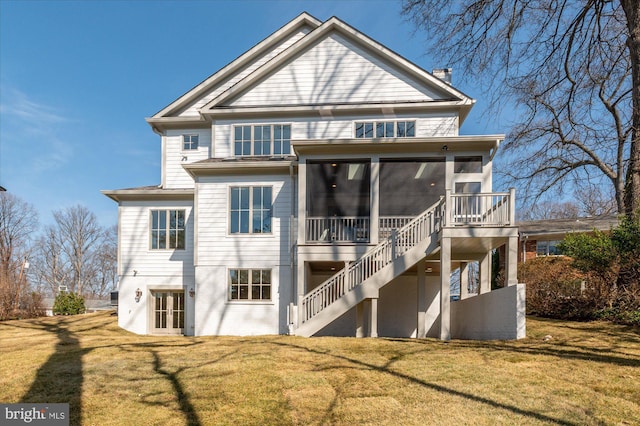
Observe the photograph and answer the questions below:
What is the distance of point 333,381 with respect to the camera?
5.94 m

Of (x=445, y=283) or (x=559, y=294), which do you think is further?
(x=559, y=294)

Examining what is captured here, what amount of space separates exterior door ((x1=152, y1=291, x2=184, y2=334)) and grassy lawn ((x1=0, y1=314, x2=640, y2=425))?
4673mm

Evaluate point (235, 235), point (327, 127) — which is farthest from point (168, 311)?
point (327, 127)

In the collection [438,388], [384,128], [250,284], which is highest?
[384,128]

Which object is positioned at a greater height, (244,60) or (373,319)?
(244,60)

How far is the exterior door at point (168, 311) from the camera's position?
46.5 feet

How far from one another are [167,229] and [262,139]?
494cm

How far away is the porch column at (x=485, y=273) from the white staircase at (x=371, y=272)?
2.92 m

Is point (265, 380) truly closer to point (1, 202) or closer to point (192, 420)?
point (192, 420)

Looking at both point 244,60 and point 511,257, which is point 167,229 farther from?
point 511,257

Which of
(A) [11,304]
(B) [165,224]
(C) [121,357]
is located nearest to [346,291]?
(C) [121,357]

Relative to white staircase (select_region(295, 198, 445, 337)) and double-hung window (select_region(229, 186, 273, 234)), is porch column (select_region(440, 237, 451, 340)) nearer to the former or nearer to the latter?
white staircase (select_region(295, 198, 445, 337))

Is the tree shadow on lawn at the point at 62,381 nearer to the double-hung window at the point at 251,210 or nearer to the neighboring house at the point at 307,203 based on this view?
the neighboring house at the point at 307,203

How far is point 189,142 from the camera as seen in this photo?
50.2ft
